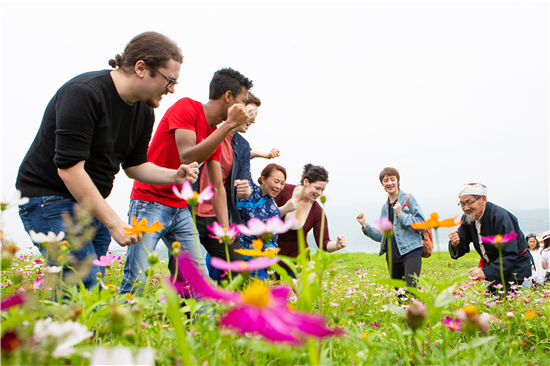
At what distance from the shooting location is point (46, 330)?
22.8 inches

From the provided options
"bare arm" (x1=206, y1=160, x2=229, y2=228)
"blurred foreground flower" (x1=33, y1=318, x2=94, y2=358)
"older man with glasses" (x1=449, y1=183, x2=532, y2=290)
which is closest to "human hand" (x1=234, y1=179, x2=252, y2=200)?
"bare arm" (x1=206, y1=160, x2=229, y2=228)

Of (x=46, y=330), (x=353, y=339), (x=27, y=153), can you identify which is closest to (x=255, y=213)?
(x=27, y=153)

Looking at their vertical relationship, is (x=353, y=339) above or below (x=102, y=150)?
below

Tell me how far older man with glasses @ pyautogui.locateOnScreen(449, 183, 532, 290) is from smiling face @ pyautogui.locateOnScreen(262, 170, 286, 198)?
181 cm

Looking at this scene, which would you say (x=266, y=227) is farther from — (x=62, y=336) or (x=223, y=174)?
(x=223, y=174)

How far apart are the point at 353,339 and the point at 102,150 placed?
149cm

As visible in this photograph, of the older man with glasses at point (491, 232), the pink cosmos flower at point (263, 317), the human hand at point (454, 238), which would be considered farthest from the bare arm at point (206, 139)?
the older man with glasses at point (491, 232)

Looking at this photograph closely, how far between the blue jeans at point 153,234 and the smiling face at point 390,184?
2.72m

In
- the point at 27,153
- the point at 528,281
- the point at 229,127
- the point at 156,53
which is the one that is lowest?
the point at 528,281

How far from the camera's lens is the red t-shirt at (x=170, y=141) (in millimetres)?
2299

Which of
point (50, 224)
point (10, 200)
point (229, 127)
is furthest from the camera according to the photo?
point (229, 127)

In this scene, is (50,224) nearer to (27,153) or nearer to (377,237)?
(27,153)

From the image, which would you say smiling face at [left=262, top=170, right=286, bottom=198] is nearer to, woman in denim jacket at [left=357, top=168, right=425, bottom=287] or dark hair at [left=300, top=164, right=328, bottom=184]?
dark hair at [left=300, top=164, right=328, bottom=184]

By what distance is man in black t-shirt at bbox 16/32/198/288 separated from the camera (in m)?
1.52
